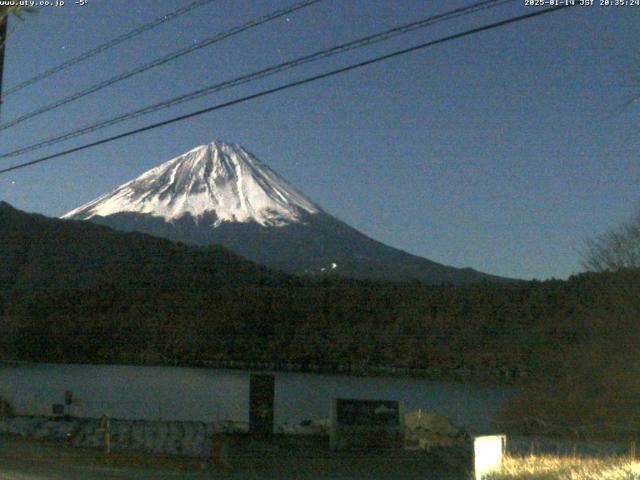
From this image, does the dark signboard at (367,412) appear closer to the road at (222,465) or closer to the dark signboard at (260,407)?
the road at (222,465)

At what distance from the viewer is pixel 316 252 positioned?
271 feet

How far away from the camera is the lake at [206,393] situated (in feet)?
109

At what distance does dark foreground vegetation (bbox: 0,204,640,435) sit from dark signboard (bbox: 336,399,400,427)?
31.8 feet

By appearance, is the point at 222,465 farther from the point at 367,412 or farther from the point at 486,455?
the point at 486,455

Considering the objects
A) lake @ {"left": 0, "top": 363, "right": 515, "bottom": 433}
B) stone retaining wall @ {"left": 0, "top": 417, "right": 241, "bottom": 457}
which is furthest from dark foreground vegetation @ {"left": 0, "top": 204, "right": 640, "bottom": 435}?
stone retaining wall @ {"left": 0, "top": 417, "right": 241, "bottom": 457}

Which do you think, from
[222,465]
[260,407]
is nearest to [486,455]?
[222,465]

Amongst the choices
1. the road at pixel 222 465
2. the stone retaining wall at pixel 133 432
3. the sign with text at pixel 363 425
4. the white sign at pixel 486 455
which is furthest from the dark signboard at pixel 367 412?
the white sign at pixel 486 455

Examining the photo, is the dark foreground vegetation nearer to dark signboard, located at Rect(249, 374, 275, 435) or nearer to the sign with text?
the sign with text

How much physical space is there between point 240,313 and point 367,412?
109 feet

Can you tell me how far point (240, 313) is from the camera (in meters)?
53.8

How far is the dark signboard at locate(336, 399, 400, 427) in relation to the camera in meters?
21.3

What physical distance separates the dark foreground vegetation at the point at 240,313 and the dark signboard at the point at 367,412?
9680 mm

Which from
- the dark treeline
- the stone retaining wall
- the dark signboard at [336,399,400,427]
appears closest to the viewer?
the dark signboard at [336,399,400,427]

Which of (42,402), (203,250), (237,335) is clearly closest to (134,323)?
(237,335)
